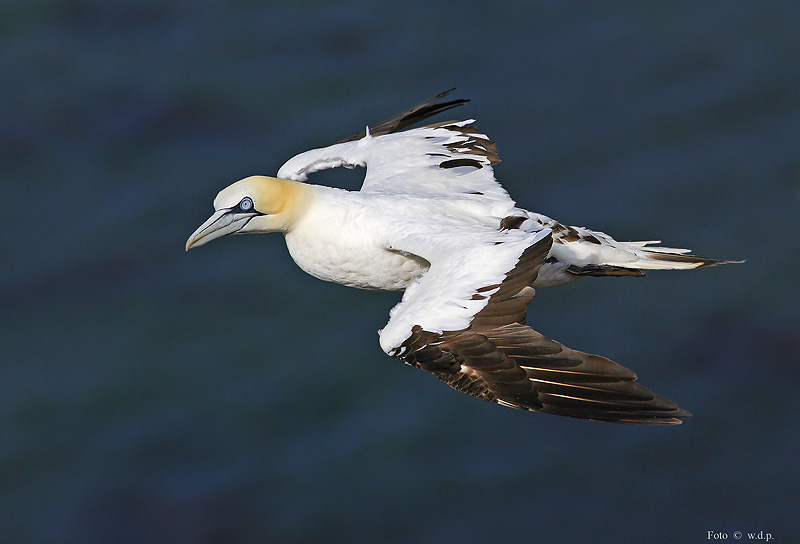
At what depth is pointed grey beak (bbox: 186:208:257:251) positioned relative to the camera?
9266mm

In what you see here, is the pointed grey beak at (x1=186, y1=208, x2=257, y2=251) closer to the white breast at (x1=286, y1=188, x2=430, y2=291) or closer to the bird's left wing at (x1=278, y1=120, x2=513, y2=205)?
the white breast at (x1=286, y1=188, x2=430, y2=291)

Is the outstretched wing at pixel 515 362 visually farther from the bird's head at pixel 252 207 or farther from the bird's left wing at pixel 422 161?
the bird's left wing at pixel 422 161

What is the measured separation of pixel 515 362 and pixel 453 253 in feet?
4.03

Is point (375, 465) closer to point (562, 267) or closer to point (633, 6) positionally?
point (562, 267)

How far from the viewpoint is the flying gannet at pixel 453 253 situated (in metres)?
7.45

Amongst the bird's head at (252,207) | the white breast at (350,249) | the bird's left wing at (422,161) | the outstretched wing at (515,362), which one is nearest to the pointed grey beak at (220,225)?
the bird's head at (252,207)

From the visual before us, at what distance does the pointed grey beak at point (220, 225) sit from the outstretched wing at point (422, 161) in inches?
48.7

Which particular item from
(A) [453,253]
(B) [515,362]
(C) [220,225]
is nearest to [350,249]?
(C) [220,225]

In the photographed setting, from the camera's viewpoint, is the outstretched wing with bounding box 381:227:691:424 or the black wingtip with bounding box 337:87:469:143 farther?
the black wingtip with bounding box 337:87:469:143

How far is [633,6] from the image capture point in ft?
47.7

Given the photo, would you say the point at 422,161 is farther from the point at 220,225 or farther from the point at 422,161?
the point at 220,225

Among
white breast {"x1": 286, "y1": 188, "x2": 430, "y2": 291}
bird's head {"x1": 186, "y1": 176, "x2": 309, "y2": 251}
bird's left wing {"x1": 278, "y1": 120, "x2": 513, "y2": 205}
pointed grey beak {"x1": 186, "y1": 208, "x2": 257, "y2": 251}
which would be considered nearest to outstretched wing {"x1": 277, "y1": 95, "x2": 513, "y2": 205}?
bird's left wing {"x1": 278, "y1": 120, "x2": 513, "y2": 205}

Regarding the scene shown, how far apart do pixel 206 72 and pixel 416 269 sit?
5743 millimetres

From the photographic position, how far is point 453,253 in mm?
8484
